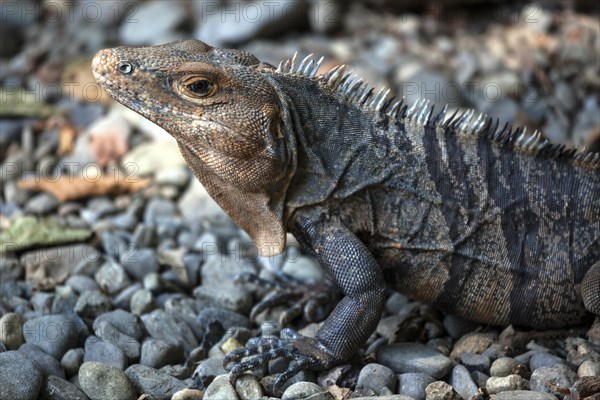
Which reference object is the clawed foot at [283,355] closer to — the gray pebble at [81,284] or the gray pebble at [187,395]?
the gray pebble at [187,395]

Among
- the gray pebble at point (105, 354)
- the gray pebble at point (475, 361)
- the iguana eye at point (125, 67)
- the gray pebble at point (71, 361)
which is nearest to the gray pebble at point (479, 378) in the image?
the gray pebble at point (475, 361)

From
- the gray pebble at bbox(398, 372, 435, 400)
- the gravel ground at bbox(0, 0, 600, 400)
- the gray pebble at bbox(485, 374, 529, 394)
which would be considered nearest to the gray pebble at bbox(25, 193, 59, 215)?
the gravel ground at bbox(0, 0, 600, 400)

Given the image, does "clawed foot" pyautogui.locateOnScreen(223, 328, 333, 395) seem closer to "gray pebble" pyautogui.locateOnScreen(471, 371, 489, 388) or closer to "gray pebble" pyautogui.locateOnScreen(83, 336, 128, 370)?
"gray pebble" pyautogui.locateOnScreen(83, 336, 128, 370)

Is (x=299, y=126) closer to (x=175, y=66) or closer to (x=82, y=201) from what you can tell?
(x=175, y=66)

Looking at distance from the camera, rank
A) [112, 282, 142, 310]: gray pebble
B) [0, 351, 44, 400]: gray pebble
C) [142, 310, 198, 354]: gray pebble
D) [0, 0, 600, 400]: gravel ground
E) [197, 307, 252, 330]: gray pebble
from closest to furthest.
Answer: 1. [0, 351, 44, 400]: gray pebble
2. [0, 0, 600, 400]: gravel ground
3. [142, 310, 198, 354]: gray pebble
4. [197, 307, 252, 330]: gray pebble
5. [112, 282, 142, 310]: gray pebble

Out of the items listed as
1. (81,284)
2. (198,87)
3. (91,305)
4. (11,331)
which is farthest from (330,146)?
(11,331)
